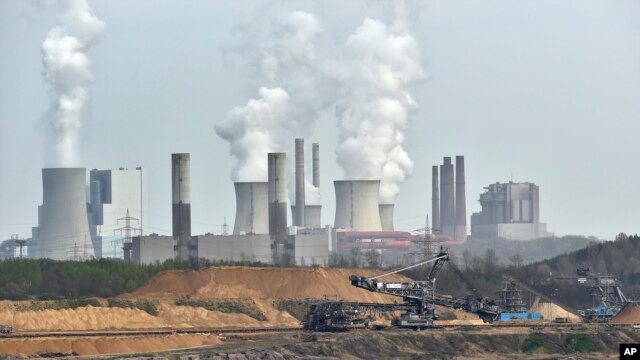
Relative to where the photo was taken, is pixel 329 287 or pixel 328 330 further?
pixel 329 287

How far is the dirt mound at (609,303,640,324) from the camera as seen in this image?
115312mm

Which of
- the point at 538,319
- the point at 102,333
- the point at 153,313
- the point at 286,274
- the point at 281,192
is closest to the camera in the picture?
the point at 102,333

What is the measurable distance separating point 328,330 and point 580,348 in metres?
15.9

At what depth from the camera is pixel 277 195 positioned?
7416 inches

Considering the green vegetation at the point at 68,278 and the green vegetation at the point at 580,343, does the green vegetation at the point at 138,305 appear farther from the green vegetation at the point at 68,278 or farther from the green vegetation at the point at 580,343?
the green vegetation at the point at 580,343

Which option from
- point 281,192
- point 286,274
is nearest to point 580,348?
point 286,274

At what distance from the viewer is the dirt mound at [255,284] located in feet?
404

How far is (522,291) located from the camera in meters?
139

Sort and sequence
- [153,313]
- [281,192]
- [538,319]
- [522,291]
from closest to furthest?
[153,313] → [538,319] → [522,291] → [281,192]

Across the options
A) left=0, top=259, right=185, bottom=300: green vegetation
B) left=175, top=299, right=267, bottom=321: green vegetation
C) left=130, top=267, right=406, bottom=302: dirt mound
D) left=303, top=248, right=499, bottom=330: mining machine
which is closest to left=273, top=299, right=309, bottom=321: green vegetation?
left=175, top=299, right=267, bottom=321: green vegetation

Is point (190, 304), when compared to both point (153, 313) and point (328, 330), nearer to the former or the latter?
point (153, 313)

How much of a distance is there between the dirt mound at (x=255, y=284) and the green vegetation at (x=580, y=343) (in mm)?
28477

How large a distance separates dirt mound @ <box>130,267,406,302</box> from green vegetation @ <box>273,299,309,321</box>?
4154 millimetres

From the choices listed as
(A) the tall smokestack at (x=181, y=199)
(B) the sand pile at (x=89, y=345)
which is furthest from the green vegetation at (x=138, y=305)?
(A) the tall smokestack at (x=181, y=199)
